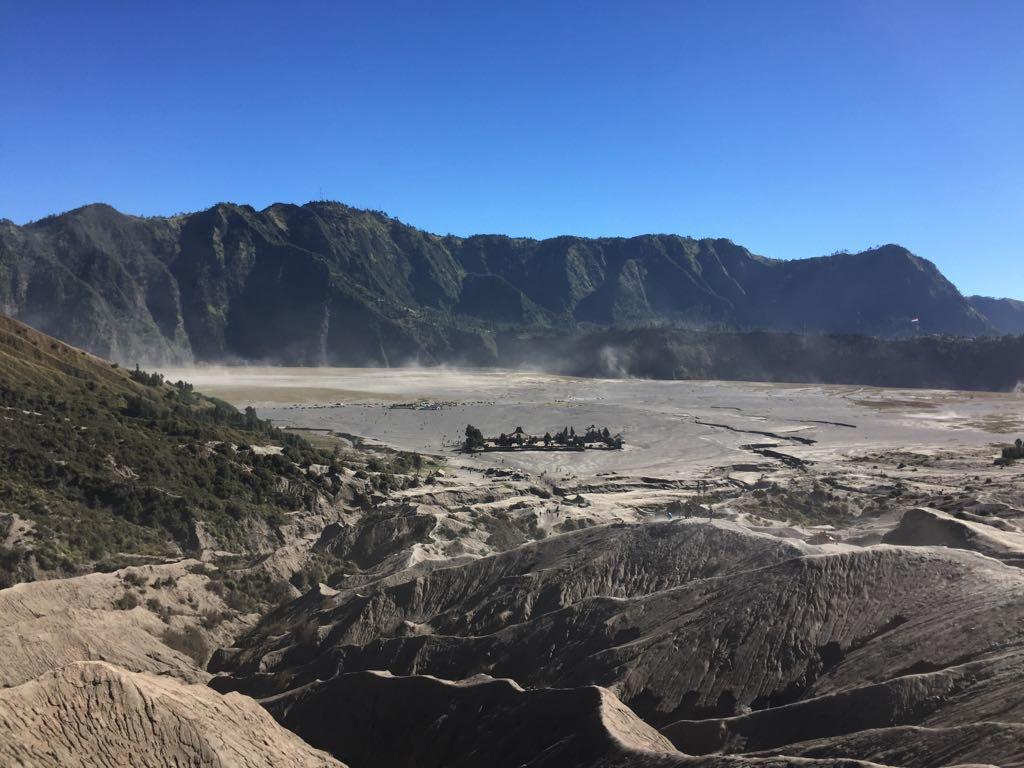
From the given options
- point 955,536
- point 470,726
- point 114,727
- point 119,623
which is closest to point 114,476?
point 119,623

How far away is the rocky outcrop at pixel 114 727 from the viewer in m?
13.4

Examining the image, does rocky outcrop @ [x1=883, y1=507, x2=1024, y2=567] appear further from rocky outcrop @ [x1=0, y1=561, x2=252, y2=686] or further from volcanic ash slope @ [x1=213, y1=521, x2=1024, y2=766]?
rocky outcrop @ [x1=0, y1=561, x2=252, y2=686]

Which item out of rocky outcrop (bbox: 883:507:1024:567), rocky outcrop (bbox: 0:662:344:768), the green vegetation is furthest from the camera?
the green vegetation

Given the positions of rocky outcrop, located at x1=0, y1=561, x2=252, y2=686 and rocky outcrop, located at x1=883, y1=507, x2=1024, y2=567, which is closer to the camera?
rocky outcrop, located at x1=0, y1=561, x2=252, y2=686

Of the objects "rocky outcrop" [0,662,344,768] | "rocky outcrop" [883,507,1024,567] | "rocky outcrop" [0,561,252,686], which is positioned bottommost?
"rocky outcrop" [0,561,252,686]

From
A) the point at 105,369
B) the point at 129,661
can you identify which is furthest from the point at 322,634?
the point at 105,369

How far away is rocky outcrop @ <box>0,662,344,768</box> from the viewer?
13.4 meters

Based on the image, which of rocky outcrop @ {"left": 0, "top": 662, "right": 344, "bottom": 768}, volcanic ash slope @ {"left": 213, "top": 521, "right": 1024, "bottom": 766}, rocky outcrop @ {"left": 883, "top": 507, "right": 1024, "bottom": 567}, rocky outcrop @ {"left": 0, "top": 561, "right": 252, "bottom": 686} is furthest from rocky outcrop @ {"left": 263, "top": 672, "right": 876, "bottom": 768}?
rocky outcrop @ {"left": 883, "top": 507, "right": 1024, "bottom": 567}

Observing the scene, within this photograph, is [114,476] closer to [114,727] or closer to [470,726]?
[114,727]

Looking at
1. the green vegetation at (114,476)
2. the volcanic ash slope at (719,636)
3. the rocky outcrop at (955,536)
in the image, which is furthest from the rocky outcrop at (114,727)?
the rocky outcrop at (955,536)

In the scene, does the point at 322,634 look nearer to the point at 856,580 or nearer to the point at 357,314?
the point at 856,580

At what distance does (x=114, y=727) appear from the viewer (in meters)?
14.1

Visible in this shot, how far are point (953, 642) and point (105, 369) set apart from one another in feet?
177

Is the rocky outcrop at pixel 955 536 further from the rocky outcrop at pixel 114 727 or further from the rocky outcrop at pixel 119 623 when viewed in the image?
the rocky outcrop at pixel 119 623
